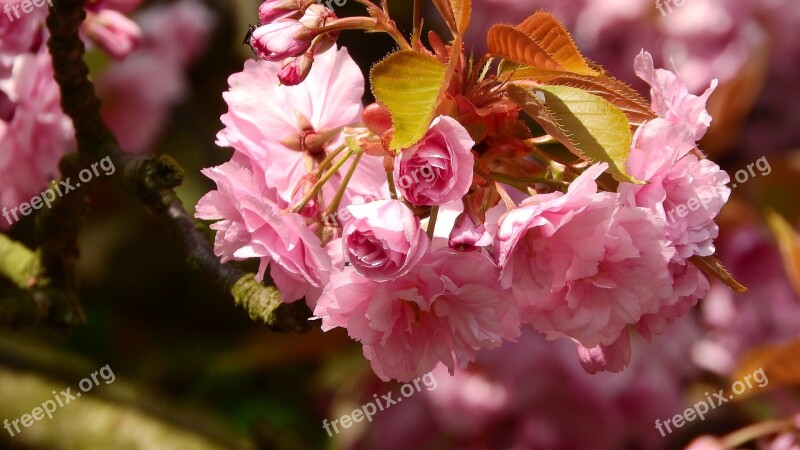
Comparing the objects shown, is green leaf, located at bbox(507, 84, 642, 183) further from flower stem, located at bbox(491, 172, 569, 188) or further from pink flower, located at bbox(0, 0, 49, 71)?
pink flower, located at bbox(0, 0, 49, 71)

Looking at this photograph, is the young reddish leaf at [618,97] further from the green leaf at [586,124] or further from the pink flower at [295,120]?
the pink flower at [295,120]

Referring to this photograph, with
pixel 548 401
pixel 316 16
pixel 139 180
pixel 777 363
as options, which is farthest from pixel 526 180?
pixel 548 401

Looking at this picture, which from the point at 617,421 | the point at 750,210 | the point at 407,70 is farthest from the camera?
the point at 750,210

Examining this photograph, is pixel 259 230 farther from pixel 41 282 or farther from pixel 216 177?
pixel 41 282

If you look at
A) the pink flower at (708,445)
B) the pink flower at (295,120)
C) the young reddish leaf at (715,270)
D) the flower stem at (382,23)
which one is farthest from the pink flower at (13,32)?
the pink flower at (708,445)

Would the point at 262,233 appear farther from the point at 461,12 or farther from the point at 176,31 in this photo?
the point at 176,31

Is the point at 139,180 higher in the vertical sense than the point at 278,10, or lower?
lower

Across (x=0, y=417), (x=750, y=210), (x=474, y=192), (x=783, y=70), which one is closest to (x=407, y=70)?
(x=474, y=192)

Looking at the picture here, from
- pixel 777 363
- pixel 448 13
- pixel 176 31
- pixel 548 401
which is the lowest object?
pixel 548 401
